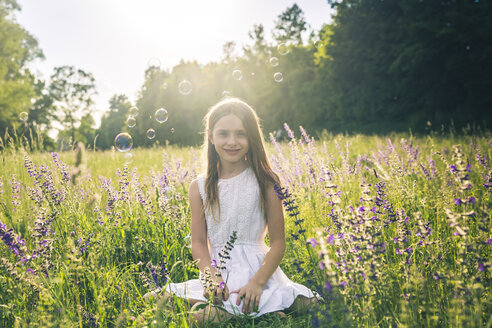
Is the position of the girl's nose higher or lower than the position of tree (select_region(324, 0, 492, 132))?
lower

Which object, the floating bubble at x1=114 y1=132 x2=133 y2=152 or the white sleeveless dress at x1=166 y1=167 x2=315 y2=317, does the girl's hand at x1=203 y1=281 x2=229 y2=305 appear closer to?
the white sleeveless dress at x1=166 y1=167 x2=315 y2=317

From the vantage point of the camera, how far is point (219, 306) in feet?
6.97

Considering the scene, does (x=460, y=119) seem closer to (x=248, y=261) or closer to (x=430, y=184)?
(x=430, y=184)

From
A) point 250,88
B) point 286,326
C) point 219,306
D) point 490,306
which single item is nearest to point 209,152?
→ point 219,306

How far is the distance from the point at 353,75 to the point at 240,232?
85.4 ft

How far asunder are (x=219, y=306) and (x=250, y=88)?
32773mm

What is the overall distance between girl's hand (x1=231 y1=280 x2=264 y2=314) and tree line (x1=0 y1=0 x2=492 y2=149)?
7.69m

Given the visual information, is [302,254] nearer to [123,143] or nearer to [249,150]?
Result: [249,150]

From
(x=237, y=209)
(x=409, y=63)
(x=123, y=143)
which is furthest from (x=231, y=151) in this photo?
(x=409, y=63)

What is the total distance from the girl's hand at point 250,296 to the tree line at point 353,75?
7686 mm

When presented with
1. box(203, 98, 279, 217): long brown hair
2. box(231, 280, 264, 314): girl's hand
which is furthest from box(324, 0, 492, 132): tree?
box(231, 280, 264, 314): girl's hand

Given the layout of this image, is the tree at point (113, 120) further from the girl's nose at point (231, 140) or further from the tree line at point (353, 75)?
the girl's nose at point (231, 140)

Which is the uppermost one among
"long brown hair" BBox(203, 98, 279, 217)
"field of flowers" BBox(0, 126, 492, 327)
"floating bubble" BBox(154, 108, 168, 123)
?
"floating bubble" BBox(154, 108, 168, 123)

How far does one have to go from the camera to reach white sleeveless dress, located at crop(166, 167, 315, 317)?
2434mm
